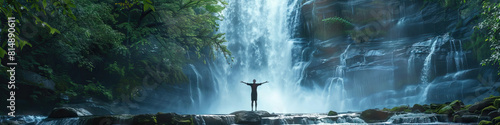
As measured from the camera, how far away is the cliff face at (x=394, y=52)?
72.9 ft

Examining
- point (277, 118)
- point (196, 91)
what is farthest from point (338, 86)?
point (277, 118)

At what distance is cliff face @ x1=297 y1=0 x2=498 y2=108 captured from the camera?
2223cm

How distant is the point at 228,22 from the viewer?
35.1 metres

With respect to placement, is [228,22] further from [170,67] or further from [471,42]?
[471,42]

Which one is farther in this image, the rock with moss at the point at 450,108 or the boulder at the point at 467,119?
the rock with moss at the point at 450,108

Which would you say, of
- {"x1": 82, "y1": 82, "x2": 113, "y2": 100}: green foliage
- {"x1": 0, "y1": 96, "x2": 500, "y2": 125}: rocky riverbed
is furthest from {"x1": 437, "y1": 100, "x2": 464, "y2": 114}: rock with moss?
{"x1": 82, "y1": 82, "x2": 113, "y2": 100}: green foliage

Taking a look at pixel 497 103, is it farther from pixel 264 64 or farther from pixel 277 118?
pixel 264 64

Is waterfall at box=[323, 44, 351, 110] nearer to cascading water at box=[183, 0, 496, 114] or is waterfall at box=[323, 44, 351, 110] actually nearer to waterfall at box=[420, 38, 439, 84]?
cascading water at box=[183, 0, 496, 114]

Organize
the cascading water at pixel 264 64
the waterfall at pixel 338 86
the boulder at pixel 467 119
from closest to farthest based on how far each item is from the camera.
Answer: the boulder at pixel 467 119
the waterfall at pixel 338 86
the cascading water at pixel 264 64

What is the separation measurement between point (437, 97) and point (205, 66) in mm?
17372

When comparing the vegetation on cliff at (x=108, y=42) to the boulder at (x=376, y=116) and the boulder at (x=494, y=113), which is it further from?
the boulder at (x=494, y=113)

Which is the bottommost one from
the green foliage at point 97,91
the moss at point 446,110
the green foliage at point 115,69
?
the moss at point 446,110

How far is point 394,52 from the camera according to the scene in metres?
26.7

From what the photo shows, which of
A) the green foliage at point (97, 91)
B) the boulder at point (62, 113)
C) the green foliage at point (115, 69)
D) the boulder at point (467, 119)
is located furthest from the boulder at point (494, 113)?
the green foliage at point (115, 69)
